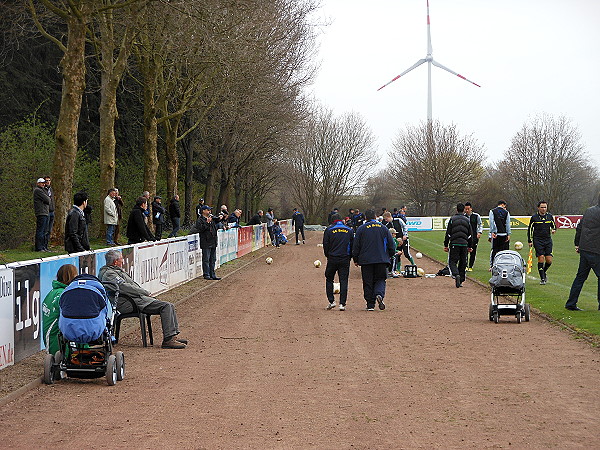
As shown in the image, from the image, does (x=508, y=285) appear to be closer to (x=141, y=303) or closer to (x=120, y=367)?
(x=141, y=303)

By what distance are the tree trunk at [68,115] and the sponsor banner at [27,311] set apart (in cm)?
1285

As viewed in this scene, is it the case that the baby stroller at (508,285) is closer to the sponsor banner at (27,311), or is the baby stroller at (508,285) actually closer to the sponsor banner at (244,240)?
the sponsor banner at (27,311)

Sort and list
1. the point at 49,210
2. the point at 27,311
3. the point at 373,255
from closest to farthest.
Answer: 1. the point at 27,311
2. the point at 373,255
3. the point at 49,210

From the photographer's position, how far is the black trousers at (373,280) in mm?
18062

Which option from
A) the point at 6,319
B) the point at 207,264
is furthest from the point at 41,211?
the point at 6,319

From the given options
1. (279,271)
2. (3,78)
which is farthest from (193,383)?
(3,78)

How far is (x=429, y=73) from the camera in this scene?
244ft

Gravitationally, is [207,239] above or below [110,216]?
below

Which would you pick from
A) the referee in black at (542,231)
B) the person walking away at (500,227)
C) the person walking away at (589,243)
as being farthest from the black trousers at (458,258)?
the person walking away at (589,243)

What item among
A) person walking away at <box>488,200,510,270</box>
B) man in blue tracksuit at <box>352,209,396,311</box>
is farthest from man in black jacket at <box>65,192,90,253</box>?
person walking away at <box>488,200,510,270</box>

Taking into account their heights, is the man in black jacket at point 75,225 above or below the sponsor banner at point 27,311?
above

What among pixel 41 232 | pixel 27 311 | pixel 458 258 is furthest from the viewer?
pixel 41 232

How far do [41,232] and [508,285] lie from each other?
1266 cm

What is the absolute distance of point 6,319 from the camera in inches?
440
